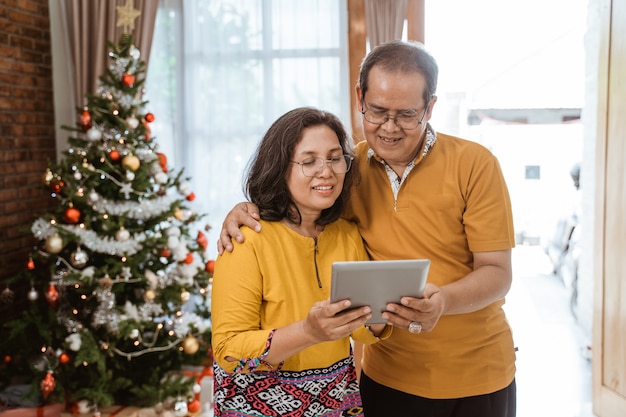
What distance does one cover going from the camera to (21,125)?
4.09 m

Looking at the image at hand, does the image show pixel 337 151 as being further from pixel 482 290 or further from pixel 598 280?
pixel 598 280

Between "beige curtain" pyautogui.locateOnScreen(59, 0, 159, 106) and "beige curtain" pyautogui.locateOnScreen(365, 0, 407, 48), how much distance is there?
1445 mm

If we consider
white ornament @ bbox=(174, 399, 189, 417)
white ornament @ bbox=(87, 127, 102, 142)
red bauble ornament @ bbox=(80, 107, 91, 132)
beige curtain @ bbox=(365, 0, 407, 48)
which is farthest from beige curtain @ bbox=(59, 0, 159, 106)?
white ornament @ bbox=(174, 399, 189, 417)

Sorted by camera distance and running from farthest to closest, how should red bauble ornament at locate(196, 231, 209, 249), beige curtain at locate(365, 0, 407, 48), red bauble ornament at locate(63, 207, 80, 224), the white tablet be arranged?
1. beige curtain at locate(365, 0, 407, 48)
2. red bauble ornament at locate(196, 231, 209, 249)
3. red bauble ornament at locate(63, 207, 80, 224)
4. the white tablet

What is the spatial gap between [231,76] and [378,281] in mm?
3312

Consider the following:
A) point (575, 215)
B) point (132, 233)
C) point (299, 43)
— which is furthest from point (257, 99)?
point (575, 215)

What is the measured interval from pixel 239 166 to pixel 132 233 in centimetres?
116

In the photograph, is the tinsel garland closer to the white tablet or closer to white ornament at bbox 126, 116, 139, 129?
white ornament at bbox 126, 116, 139, 129

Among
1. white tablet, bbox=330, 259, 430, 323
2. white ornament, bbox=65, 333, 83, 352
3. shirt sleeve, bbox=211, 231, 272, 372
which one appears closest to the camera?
white tablet, bbox=330, 259, 430, 323

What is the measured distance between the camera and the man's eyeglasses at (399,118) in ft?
5.36

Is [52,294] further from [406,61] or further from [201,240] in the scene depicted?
[406,61]

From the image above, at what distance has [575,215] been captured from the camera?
17.2ft

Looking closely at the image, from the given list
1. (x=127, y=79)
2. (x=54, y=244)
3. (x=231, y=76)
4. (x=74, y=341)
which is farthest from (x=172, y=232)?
(x=231, y=76)

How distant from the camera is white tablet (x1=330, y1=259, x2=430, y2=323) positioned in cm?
126
